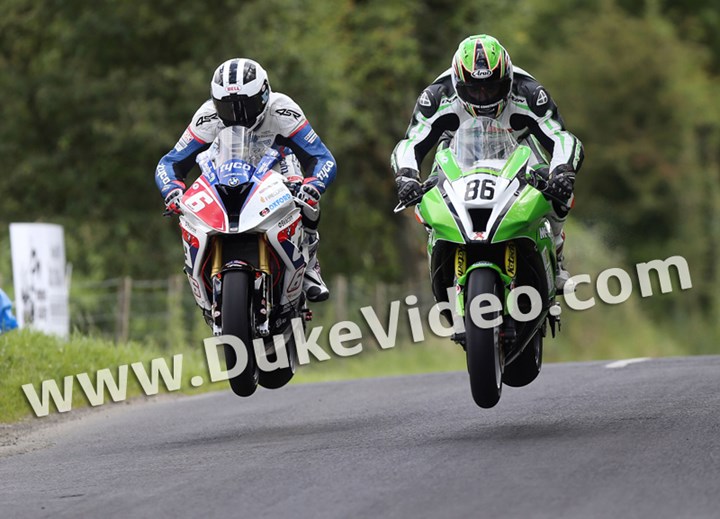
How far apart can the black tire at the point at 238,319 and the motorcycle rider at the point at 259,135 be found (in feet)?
2.77

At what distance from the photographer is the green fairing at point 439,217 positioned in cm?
881

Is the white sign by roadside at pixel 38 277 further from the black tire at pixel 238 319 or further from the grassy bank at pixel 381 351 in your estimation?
the black tire at pixel 238 319

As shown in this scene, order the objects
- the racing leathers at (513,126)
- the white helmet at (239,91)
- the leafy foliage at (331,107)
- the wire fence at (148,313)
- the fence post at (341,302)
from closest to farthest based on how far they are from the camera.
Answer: the racing leathers at (513,126) < the white helmet at (239,91) < the wire fence at (148,313) < the fence post at (341,302) < the leafy foliage at (331,107)

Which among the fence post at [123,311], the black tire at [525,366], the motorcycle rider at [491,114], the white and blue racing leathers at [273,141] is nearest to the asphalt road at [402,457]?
the black tire at [525,366]

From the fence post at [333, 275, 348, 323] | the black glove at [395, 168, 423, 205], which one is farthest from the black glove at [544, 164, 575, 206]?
the fence post at [333, 275, 348, 323]

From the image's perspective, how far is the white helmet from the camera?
10211mm

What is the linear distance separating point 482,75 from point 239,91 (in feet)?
6.26

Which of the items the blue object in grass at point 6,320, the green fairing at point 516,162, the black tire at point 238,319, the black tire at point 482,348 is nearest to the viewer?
the black tire at point 482,348

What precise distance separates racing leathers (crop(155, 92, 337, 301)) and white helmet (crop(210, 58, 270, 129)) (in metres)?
0.18

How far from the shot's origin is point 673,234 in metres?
44.7

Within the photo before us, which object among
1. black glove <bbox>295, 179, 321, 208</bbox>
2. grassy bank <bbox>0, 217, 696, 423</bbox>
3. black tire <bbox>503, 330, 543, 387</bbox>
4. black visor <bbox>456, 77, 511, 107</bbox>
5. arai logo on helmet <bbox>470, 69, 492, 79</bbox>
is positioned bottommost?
black tire <bbox>503, 330, 543, 387</bbox>

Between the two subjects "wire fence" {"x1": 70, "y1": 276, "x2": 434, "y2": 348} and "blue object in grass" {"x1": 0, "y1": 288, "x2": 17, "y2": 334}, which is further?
"wire fence" {"x1": 70, "y1": 276, "x2": 434, "y2": 348}

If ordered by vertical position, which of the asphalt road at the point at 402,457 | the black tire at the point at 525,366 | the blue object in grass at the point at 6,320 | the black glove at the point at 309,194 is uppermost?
the black glove at the point at 309,194

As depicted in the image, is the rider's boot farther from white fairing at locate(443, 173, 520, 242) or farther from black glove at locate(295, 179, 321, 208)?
white fairing at locate(443, 173, 520, 242)
